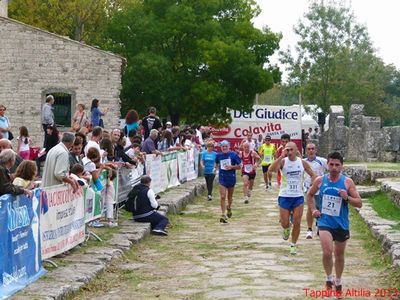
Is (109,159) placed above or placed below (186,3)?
below

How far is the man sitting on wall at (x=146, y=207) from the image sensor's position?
1791cm

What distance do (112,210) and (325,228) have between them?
21.1 ft

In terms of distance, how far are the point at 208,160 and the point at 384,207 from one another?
17.0ft

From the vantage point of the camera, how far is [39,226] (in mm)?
12094

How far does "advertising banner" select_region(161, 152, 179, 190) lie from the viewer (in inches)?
974

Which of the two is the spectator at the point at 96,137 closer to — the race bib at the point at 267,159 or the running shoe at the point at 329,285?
the running shoe at the point at 329,285

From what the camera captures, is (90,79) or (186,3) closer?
(90,79)

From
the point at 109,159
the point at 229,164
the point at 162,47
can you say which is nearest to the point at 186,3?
the point at 162,47

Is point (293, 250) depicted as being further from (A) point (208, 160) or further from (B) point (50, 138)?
(A) point (208, 160)

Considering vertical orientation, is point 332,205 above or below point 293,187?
above

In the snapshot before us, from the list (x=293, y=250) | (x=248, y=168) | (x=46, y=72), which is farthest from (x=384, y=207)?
(x=46, y=72)

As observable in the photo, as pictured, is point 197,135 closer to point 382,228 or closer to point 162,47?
point 162,47

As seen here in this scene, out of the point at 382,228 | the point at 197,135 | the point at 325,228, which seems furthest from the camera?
the point at 197,135

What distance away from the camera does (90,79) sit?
3319cm
